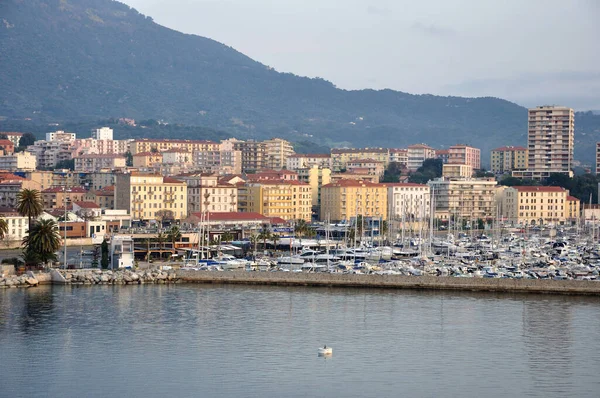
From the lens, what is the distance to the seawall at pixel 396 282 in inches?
1527

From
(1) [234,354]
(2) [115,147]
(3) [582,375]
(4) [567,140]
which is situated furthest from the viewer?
(2) [115,147]

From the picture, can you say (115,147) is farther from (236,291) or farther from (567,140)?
(236,291)

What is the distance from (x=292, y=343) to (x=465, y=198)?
6245cm

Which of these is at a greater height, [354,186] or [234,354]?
[354,186]

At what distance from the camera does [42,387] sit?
77.7 feet

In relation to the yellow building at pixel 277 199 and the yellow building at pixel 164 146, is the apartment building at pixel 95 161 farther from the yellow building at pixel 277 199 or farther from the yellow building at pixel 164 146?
the yellow building at pixel 277 199

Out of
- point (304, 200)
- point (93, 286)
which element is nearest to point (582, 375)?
point (93, 286)

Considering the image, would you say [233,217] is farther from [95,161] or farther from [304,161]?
[304,161]

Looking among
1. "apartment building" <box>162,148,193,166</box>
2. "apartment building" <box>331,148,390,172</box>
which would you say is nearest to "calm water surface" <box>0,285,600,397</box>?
"apartment building" <box>162,148,193,166</box>

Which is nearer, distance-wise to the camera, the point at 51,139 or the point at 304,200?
the point at 304,200

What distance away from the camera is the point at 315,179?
91.3 meters

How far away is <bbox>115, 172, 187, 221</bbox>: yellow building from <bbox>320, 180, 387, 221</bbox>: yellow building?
15.5m

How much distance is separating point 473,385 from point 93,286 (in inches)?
781

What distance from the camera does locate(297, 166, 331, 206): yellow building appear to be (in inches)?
3558
